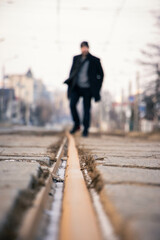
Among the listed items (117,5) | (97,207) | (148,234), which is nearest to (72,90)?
(97,207)

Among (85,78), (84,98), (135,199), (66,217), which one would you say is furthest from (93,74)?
(66,217)

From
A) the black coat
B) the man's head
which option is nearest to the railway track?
the black coat

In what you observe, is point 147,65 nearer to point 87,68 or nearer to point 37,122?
point 87,68

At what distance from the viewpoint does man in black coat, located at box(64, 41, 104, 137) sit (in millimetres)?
7223

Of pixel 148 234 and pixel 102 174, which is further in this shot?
pixel 102 174

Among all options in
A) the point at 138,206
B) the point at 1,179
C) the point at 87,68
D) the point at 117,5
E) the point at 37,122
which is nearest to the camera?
the point at 138,206

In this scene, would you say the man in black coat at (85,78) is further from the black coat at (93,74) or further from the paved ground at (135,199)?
the paved ground at (135,199)

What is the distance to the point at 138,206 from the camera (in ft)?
4.46

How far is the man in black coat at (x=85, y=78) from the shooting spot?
23.7ft

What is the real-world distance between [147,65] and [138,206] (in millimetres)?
24576

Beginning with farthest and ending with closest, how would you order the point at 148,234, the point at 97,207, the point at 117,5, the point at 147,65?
the point at 147,65 → the point at 117,5 → the point at 97,207 → the point at 148,234

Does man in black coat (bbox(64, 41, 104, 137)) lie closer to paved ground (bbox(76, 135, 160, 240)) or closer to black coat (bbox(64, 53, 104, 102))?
black coat (bbox(64, 53, 104, 102))

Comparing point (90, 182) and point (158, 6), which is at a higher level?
point (158, 6)

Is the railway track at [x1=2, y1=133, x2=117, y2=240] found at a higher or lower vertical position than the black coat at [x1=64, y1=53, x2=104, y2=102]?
lower
